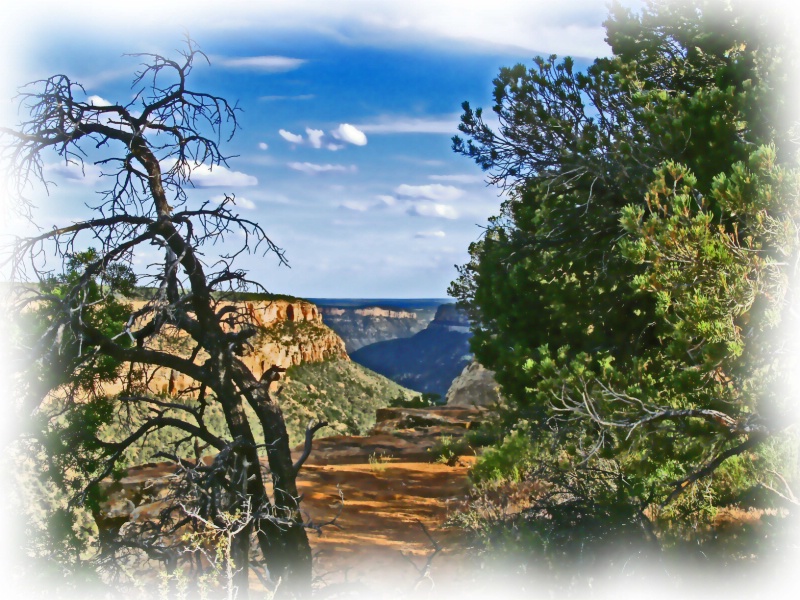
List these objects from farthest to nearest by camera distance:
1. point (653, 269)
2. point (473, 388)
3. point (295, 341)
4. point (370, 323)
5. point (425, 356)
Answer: point (370, 323) < point (425, 356) < point (295, 341) < point (473, 388) < point (653, 269)

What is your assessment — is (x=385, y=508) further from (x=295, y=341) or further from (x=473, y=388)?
(x=295, y=341)

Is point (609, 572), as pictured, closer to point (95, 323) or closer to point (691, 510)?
point (691, 510)

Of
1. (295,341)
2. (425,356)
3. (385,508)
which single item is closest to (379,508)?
(385,508)

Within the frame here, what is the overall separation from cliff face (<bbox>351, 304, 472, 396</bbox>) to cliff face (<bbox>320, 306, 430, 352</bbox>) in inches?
236

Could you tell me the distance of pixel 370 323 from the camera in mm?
101562

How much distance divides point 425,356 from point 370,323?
1934 cm

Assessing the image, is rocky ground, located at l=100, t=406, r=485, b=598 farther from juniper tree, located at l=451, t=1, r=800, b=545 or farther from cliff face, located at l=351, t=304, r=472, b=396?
cliff face, located at l=351, t=304, r=472, b=396

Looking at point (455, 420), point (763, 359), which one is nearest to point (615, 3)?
point (763, 359)

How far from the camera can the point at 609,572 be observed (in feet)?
24.0

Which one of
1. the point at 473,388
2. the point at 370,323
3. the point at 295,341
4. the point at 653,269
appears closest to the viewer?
the point at 653,269

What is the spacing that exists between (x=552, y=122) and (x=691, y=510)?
580 cm

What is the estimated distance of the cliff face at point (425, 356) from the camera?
259 feet

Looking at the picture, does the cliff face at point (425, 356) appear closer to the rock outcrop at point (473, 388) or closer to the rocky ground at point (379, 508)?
the rock outcrop at point (473, 388)

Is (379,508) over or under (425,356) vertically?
over
